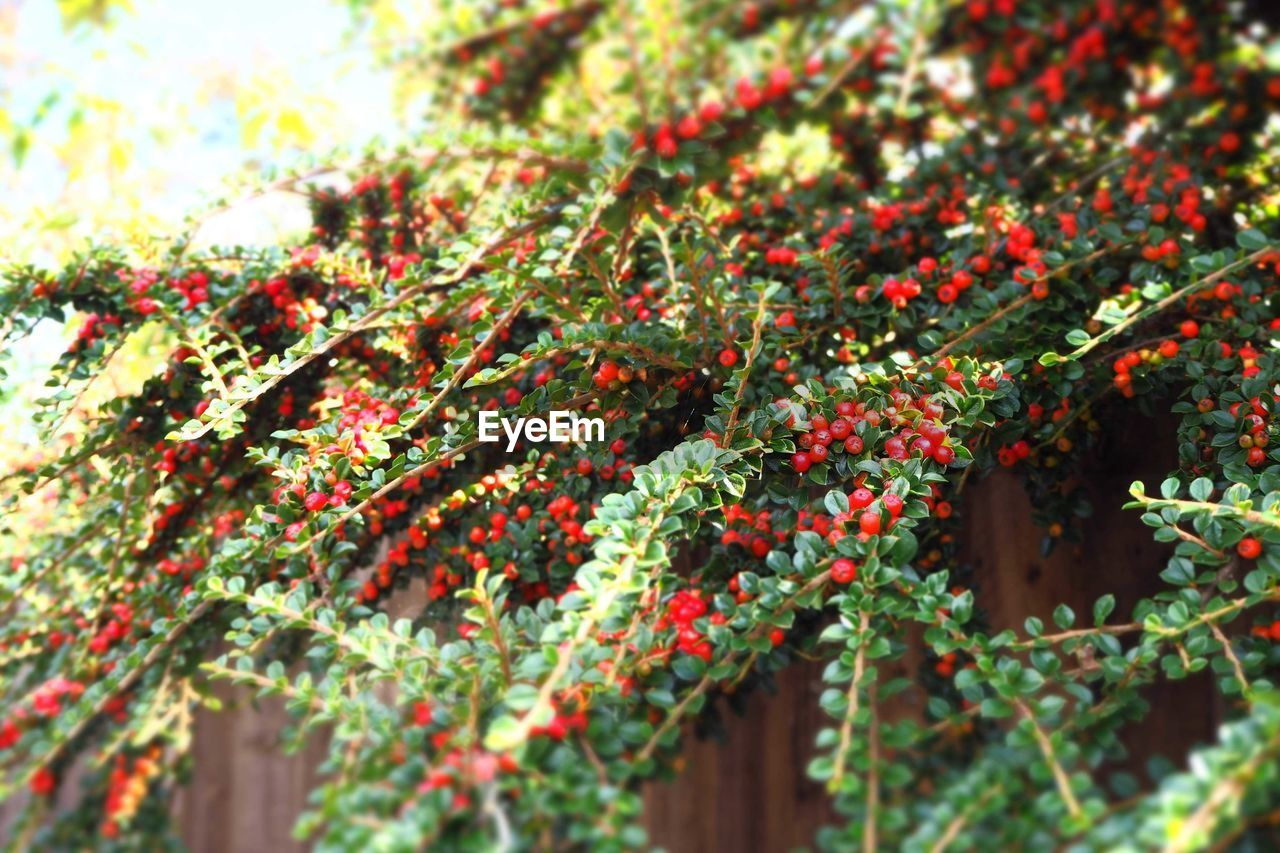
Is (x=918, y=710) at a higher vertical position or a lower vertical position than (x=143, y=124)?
lower

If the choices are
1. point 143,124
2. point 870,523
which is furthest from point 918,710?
point 143,124

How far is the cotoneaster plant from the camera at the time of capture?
0.85 meters

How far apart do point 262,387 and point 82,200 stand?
2.56 meters

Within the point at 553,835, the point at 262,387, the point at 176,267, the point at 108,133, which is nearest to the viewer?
the point at 553,835

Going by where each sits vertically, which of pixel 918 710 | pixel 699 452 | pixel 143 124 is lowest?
pixel 918 710

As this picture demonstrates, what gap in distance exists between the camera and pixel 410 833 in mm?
684

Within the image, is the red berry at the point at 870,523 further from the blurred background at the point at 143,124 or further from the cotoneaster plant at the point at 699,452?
the blurred background at the point at 143,124

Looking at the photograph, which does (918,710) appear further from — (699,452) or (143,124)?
(143,124)

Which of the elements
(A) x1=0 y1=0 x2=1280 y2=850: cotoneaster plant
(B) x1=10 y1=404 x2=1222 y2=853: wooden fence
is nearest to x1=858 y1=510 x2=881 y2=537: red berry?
(A) x1=0 y1=0 x2=1280 y2=850: cotoneaster plant

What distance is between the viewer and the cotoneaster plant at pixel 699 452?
0.85 m

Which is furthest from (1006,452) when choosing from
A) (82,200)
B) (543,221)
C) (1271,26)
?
(82,200)

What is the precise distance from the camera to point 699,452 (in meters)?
1.04

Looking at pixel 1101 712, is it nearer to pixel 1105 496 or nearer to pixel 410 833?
pixel 410 833

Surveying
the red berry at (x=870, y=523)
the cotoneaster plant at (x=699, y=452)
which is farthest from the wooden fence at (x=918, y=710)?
the red berry at (x=870, y=523)
